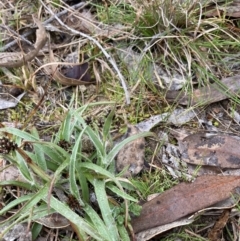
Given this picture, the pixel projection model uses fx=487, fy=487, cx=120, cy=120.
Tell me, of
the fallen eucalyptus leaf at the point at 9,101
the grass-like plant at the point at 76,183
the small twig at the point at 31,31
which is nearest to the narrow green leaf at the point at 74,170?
the grass-like plant at the point at 76,183

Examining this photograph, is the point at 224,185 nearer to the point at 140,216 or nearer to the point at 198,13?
the point at 140,216

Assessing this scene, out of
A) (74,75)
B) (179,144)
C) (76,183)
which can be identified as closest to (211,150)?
(179,144)

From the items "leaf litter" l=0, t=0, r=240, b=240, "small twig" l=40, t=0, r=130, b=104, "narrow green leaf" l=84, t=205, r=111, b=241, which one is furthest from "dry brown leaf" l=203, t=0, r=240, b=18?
"narrow green leaf" l=84, t=205, r=111, b=241

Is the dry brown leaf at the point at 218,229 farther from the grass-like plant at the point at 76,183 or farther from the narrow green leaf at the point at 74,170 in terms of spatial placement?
the narrow green leaf at the point at 74,170

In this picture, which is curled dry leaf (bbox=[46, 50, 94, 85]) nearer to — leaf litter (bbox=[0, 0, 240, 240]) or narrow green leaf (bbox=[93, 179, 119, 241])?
leaf litter (bbox=[0, 0, 240, 240])

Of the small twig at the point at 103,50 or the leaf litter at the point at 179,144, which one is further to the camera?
the small twig at the point at 103,50

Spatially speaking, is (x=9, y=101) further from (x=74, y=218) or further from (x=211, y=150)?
(x=211, y=150)
